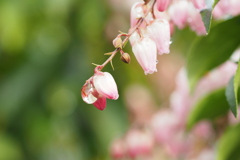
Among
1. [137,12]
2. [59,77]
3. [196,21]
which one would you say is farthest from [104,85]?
[59,77]

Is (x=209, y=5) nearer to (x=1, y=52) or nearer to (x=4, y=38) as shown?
(x=4, y=38)

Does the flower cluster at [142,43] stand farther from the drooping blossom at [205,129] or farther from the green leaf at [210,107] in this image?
the drooping blossom at [205,129]

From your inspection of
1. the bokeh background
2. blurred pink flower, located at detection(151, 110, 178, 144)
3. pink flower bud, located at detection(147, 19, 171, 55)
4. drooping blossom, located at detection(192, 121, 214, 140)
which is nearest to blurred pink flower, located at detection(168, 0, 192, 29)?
pink flower bud, located at detection(147, 19, 171, 55)

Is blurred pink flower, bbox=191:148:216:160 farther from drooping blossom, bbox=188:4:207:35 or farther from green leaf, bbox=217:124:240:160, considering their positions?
drooping blossom, bbox=188:4:207:35

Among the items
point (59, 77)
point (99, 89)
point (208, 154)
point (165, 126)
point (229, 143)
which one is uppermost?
point (59, 77)

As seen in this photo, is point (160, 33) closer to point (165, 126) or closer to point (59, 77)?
point (165, 126)

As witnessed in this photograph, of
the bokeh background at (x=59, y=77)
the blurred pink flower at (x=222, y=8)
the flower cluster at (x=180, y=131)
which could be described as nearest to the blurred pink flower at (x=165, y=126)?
the flower cluster at (x=180, y=131)
